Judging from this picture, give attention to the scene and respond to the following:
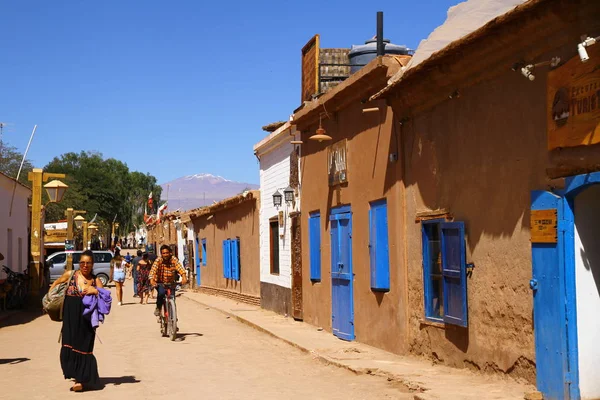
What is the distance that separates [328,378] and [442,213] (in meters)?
2.52

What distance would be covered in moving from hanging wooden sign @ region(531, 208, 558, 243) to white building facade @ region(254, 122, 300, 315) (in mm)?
10830

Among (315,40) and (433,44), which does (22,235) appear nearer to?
(315,40)

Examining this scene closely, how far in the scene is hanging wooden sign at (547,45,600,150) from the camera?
7223 millimetres

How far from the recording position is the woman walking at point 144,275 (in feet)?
82.5

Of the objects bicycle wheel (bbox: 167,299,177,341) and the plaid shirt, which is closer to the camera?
bicycle wheel (bbox: 167,299,177,341)

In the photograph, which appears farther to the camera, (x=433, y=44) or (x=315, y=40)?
(x=315, y=40)

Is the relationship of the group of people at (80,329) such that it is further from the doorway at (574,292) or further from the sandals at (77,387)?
the doorway at (574,292)

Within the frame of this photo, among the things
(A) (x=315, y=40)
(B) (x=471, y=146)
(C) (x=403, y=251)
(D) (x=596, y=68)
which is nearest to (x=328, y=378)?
(C) (x=403, y=251)

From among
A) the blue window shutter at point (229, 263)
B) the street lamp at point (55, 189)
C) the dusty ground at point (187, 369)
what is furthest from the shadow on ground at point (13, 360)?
the blue window shutter at point (229, 263)

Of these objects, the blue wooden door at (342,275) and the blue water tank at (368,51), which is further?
the blue water tank at (368,51)

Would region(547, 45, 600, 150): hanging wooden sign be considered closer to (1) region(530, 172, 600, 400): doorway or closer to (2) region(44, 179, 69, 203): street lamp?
(1) region(530, 172, 600, 400): doorway

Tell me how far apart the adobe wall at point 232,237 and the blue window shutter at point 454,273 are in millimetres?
14031

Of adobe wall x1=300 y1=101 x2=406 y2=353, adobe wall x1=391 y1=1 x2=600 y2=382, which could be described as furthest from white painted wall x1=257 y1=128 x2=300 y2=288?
adobe wall x1=391 y1=1 x2=600 y2=382

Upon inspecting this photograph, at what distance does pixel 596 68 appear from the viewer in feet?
23.5
